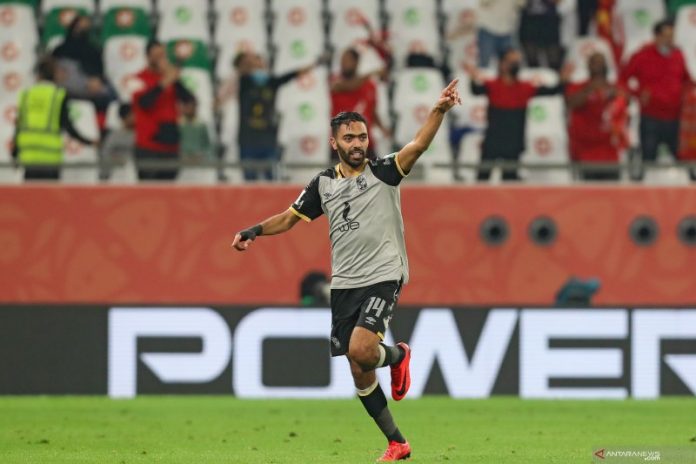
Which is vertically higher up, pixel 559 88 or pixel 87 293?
pixel 559 88

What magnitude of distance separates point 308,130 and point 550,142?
2.68m

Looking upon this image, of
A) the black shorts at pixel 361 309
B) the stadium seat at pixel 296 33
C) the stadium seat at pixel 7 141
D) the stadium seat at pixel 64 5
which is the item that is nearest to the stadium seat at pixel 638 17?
the stadium seat at pixel 296 33

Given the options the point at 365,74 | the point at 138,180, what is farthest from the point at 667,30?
the point at 138,180

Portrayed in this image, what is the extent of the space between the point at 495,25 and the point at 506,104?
1.83m

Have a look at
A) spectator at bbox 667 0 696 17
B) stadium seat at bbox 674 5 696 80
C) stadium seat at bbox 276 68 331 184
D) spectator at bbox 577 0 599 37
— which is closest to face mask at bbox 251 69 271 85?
stadium seat at bbox 276 68 331 184

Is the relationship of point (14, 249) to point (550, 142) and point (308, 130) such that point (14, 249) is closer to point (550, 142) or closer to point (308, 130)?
point (308, 130)

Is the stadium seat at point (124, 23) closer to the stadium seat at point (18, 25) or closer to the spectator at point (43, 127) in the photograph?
the stadium seat at point (18, 25)

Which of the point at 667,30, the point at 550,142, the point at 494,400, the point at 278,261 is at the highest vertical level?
the point at 667,30

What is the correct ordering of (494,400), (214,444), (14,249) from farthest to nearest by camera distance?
(14,249), (494,400), (214,444)

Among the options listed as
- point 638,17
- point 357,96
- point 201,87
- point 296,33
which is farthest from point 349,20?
point 638,17

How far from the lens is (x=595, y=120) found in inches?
680

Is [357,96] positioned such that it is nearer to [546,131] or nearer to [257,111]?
[257,111]

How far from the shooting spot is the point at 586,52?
1909 centimetres

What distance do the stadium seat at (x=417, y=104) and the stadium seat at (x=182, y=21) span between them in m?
2.44
